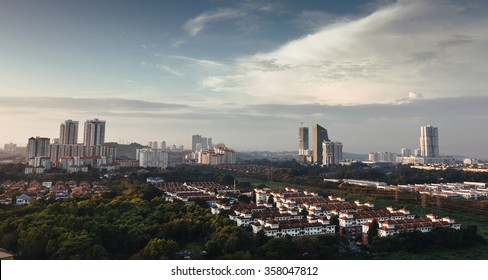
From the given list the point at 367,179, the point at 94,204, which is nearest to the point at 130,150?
the point at 367,179

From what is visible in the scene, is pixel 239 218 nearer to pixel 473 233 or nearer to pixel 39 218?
pixel 39 218

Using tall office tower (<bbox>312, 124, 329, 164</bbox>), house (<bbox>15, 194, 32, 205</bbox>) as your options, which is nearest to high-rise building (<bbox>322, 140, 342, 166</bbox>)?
tall office tower (<bbox>312, 124, 329, 164</bbox>)

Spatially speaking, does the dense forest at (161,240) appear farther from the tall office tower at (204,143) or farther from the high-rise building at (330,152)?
the tall office tower at (204,143)

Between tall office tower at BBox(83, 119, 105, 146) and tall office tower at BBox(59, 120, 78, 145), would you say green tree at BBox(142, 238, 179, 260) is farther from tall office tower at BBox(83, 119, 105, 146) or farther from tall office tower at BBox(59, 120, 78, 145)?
tall office tower at BBox(83, 119, 105, 146)

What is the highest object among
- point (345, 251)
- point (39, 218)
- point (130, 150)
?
point (130, 150)

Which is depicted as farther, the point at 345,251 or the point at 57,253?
the point at 345,251

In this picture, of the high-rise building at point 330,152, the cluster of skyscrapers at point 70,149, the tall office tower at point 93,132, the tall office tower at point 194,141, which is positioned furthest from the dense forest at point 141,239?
the tall office tower at point 194,141

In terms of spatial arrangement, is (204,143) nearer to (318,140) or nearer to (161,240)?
(318,140)
